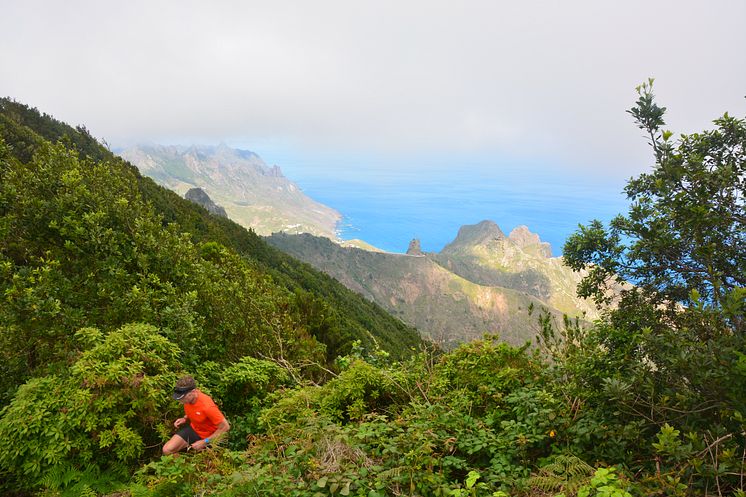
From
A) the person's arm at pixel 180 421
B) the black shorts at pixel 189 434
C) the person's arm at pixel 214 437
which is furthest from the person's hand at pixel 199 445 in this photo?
the person's arm at pixel 180 421

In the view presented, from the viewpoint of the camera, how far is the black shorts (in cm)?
662

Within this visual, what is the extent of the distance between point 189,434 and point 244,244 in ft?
229

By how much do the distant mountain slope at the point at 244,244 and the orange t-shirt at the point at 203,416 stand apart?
8581mm

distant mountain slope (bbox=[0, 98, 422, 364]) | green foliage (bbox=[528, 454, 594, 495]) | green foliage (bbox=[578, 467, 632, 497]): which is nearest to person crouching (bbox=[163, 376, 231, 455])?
green foliage (bbox=[528, 454, 594, 495])

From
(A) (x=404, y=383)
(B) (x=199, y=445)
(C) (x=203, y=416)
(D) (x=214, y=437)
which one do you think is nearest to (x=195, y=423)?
(C) (x=203, y=416)

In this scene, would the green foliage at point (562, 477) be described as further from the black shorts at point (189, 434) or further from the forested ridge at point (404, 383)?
the black shorts at point (189, 434)

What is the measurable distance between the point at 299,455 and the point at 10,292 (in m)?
7.11

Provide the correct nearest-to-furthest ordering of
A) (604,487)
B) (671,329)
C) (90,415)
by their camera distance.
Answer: (604,487) < (671,329) < (90,415)

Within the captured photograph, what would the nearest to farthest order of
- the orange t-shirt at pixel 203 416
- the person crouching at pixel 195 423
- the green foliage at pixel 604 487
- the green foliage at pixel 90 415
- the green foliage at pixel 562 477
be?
1. the green foliage at pixel 604 487
2. the green foliage at pixel 562 477
3. the green foliage at pixel 90 415
4. the person crouching at pixel 195 423
5. the orange t-shirt at pixel 203 416

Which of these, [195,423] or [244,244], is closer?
[195,423]

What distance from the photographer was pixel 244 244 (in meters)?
72.8

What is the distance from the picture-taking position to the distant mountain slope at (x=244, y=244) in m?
21.4

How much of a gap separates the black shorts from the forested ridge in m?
0.51

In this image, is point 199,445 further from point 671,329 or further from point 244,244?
point 244,244
